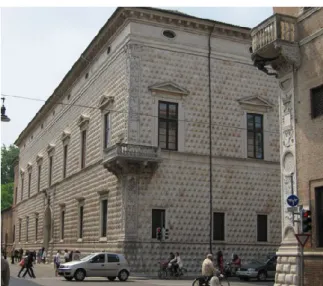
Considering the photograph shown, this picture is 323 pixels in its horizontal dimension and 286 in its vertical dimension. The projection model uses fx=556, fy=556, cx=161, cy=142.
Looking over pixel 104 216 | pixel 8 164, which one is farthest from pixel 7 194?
pixel 104 216

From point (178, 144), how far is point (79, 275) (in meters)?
9.13

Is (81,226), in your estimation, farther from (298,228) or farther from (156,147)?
(298,228)

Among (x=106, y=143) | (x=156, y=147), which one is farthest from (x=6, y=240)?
(x=156, y=147)

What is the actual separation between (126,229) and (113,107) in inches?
296

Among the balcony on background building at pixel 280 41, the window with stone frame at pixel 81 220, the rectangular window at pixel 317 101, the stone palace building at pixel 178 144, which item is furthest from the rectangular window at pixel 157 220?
the rectangular window at pixel 317 101

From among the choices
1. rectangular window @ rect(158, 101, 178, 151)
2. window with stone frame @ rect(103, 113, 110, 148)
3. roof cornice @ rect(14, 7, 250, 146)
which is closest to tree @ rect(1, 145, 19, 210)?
roof cornice @ rect(14, 7, 250, 146)

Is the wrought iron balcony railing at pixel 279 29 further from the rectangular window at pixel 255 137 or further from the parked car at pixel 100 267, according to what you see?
the rectangular window at pixel 255 137

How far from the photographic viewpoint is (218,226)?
102 ft

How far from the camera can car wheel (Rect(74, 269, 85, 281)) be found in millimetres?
25969

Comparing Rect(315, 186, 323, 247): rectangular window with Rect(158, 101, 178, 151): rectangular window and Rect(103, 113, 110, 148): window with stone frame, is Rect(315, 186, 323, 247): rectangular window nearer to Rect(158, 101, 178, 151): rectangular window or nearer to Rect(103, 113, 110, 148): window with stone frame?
Rect(158, 101, 178, 151): rectangular window

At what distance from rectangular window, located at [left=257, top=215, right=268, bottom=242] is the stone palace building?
7 centimetres

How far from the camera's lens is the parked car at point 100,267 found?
26.0m

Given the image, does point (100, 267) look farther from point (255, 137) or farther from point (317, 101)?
point (317, 101)

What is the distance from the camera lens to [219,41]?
3275cm
